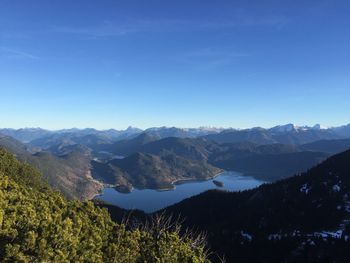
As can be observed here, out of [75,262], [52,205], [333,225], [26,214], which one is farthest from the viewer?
[333,225]

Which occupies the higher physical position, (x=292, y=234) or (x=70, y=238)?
(x=70, y=238)

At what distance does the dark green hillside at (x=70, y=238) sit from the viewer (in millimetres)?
35844

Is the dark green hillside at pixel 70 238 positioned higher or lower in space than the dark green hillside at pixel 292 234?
higher

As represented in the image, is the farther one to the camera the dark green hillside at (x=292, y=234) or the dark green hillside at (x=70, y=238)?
the dark green hillside at (x=292, y=234)

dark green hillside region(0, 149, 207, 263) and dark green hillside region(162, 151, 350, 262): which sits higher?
dark green hillside region(0, 149, 207, 263)

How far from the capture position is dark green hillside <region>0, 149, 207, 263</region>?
35844 mm

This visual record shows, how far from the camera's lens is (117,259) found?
42.3 m

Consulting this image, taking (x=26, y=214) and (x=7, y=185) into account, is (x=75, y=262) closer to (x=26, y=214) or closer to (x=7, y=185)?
(x=26, y=214)

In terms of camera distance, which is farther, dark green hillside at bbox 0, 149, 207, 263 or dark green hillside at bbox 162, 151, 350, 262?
dark green hillside at bbox 162, 151, 350, 262

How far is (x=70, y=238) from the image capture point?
38656mm

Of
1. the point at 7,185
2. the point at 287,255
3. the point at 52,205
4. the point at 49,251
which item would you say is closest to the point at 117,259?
the point at 49,251

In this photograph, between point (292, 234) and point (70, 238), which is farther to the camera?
point (292, 234)

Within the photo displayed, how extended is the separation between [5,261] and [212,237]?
485ft

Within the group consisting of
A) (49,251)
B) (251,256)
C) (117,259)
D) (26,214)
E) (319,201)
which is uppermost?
(26,214)
